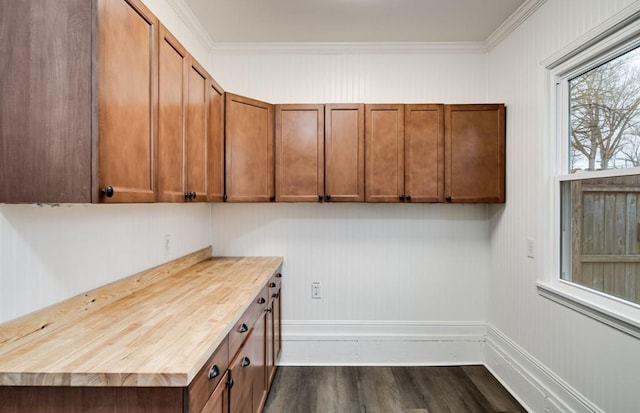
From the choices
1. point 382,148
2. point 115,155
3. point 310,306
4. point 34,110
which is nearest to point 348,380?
point 310,306

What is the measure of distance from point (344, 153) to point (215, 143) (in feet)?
3.15

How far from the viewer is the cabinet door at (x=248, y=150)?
2332mm

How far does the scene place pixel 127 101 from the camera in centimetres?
118

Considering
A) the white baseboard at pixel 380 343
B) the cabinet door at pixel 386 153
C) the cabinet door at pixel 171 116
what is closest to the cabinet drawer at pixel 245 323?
the cabinet door at pixel 171 116

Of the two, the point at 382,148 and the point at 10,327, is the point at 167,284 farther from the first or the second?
the point at 382,148

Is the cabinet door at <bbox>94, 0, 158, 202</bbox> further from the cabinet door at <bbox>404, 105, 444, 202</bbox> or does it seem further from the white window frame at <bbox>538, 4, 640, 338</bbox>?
the white window frame at <bbox>538, 4, 640, 338</bbox>

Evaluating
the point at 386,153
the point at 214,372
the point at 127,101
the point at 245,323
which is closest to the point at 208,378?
the point at 214,372

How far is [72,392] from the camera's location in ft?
3.09

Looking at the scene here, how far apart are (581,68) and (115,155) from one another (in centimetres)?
241

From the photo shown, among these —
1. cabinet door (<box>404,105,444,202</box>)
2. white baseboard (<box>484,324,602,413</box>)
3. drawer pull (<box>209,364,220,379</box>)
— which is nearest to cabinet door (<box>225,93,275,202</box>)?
cabinet door (<box>404,105,444,202</box>)

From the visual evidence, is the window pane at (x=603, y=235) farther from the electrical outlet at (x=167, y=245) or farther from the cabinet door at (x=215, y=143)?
the electrical outlet at (x=167, y=245)

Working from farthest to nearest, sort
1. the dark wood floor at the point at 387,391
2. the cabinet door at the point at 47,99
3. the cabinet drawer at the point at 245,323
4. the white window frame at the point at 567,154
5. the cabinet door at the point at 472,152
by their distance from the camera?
the cabinet door at the point at 472,152
the dark wood floor at the point at 387,391
the white window frame at the point at 567,154
the cabinet drawer at the point at 245,323
the cabinet door at the point at 47,99

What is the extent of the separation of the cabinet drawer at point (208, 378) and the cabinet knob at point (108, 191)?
0.66 meters

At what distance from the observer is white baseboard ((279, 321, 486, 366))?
2.76 meters
